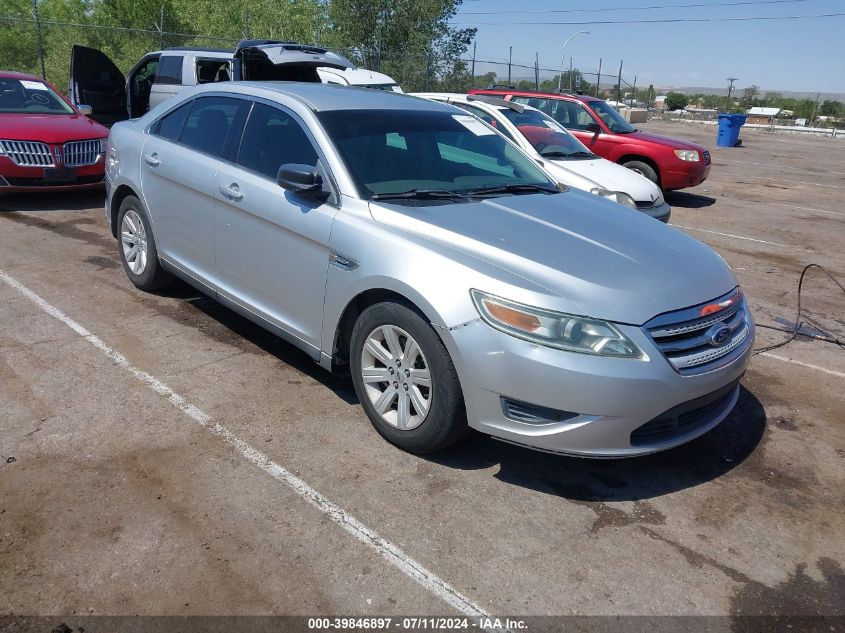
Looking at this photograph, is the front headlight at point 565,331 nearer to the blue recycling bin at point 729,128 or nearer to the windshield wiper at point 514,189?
the windshield wiper at point 514,189

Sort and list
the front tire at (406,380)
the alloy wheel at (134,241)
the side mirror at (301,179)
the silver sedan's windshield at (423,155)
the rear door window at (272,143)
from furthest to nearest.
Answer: the alloy wheel at (134,241) → the rear door window at (272,143) → the silver sedan's windshield at (423,155) → the side mirror at (301,179) → the front tire at (406,380)

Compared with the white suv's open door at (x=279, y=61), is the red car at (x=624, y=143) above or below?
below

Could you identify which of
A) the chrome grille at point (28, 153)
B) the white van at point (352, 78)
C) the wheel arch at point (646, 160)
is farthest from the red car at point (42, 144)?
the wheel arch at point (646, 160)

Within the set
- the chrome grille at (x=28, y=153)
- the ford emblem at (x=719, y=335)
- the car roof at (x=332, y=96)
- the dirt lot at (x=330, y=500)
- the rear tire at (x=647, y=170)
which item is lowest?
the dirt lot at (x=330, y=500)

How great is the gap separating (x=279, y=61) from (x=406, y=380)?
800cm

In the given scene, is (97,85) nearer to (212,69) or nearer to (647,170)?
(212,69)

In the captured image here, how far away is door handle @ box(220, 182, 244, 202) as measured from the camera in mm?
4525

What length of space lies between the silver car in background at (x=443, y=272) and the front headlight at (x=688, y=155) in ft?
27.0

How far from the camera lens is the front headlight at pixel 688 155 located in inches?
486

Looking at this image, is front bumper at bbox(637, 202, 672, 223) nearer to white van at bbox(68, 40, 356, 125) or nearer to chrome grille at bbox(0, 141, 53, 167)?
white van at bbox(68, 40, 356, 125)

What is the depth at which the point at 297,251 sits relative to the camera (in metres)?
4.14

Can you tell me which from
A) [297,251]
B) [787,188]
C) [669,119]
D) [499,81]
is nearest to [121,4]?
[499,81]

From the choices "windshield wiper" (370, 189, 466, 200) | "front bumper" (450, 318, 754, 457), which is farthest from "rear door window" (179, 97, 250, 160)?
"front bumper" (450, 318, 754, 457)

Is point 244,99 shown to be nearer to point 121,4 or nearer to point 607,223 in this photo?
point 607,223
